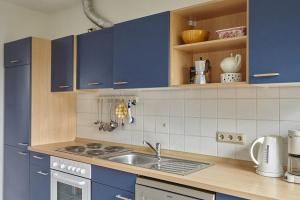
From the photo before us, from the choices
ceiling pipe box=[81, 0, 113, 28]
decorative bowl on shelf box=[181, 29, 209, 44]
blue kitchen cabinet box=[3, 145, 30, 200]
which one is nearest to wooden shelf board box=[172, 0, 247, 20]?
decorative bowl on shelf box=[181, 29, 209, 44]

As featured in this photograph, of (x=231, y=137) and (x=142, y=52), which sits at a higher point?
(x=142, y=52)

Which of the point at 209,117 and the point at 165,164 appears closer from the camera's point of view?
the point at 165,164

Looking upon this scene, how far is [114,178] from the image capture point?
6.31ft

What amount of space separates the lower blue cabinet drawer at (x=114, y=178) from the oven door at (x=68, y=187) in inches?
4.8

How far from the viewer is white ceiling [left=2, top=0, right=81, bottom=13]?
2963 mm

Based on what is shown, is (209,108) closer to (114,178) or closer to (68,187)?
(114,178)

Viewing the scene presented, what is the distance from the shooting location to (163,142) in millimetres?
2311

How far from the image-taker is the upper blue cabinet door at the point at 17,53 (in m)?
2.66

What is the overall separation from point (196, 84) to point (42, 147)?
5.61ft

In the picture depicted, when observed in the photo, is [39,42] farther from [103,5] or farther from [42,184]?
[42,184]

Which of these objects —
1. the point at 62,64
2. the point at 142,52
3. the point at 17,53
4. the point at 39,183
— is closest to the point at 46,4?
the point at 17,53

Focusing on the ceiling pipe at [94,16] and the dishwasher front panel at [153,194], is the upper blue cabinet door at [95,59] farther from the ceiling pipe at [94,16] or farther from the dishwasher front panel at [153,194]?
the dishwasher front panel at [153,194]

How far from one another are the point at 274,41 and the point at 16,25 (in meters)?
2.87

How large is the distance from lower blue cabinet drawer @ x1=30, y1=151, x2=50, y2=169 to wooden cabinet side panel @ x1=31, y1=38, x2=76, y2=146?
137mm
